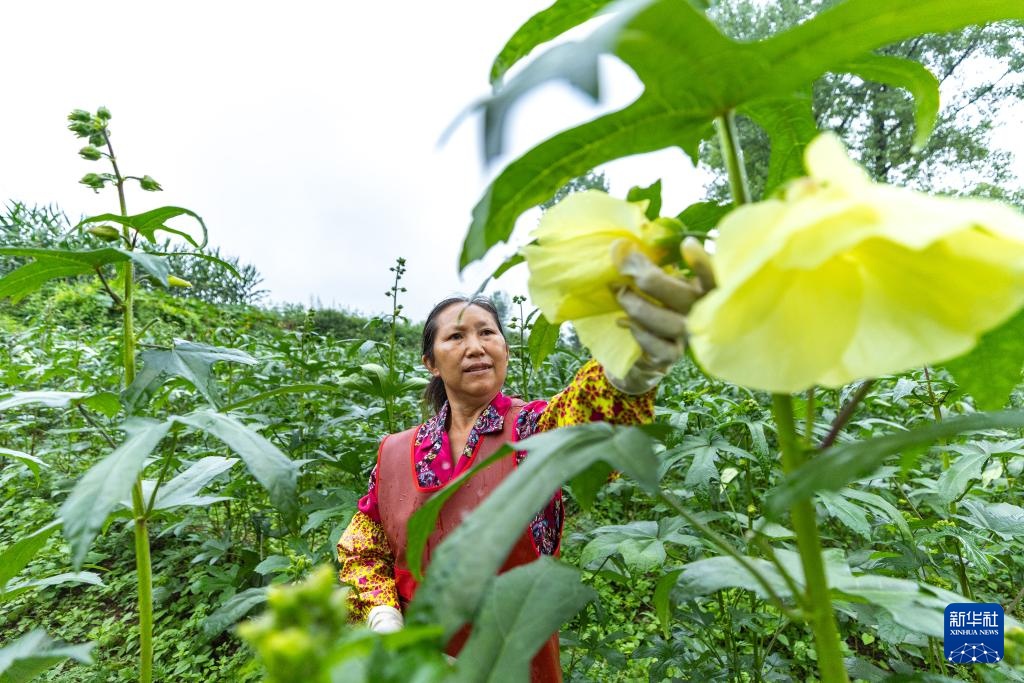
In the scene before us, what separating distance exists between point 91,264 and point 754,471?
1.95 metres

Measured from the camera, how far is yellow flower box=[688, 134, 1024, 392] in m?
0.33

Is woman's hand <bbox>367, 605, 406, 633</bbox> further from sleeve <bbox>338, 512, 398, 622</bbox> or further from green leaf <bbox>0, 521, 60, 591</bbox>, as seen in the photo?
green leaf <bbox>0, 521, 60, 591</bbox>

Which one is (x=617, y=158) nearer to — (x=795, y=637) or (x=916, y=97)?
(x=916, y=97)

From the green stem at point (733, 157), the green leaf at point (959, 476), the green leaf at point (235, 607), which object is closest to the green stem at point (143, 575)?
the green leaf at point (235, 607)

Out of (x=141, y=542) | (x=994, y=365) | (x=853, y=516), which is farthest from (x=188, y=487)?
(x=853, y=516)

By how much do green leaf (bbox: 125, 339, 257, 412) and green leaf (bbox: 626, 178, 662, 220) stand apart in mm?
648

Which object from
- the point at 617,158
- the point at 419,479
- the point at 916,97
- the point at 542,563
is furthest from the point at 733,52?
the point at 419,479

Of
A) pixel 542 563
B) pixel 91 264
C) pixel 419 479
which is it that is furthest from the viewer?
pixel 419 479

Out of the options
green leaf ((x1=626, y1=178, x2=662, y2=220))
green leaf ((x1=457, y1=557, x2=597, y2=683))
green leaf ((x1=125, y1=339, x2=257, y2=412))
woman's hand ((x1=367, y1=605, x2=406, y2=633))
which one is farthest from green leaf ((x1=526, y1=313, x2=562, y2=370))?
woman's hand ((x1=367, y1=605, x2=406, y2=633))

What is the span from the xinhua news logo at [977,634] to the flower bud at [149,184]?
1.43 metres

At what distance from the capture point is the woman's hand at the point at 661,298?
442 mm

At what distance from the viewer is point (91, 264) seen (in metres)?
0.93

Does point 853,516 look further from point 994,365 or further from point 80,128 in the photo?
point 80,128

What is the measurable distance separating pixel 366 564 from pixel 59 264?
1.01 metres
